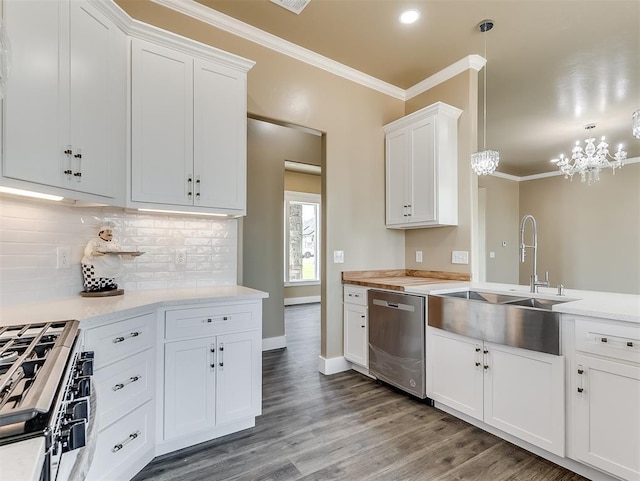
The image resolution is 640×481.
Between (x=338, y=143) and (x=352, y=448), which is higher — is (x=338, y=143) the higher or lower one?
the higher one

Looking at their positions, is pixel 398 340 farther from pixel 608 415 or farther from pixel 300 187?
pixel 300 187

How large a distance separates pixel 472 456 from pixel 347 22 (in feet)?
10.6

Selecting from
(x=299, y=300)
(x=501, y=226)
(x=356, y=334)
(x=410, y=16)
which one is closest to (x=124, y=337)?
(x=356, y=334)

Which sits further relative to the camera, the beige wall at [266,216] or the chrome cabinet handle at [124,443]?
the beige wall at [266,216]

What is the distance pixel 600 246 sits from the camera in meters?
6.16

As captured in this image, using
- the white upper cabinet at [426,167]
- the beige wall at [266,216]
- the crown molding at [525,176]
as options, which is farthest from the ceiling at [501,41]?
the crown molding at [525,176]

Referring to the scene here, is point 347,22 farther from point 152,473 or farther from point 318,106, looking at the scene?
point 152,473

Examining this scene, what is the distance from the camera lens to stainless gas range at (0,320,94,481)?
0.54 metres

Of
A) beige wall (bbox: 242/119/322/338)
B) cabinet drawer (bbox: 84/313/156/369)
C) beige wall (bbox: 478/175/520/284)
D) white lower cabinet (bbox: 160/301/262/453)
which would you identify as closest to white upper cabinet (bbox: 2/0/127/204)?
cabinet drawer (bbox: 84/313/156/369)

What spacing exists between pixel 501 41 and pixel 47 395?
363 centimetres

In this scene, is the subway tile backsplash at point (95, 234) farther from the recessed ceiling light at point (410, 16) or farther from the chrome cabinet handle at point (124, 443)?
the recessed ceiling light at point (410, 16)

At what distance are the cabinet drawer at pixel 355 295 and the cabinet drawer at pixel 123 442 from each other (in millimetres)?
1879

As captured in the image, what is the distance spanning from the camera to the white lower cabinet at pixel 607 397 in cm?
149

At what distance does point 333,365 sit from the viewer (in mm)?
3141
